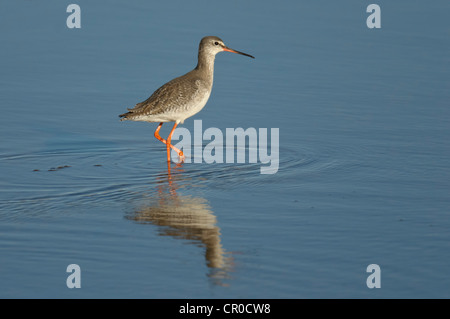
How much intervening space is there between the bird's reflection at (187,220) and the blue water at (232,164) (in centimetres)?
3

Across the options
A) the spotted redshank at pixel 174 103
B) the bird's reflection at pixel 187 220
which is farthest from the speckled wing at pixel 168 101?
the bird's reflection at pixel 187 220

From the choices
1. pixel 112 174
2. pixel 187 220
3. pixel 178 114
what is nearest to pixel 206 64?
pixel 178 114

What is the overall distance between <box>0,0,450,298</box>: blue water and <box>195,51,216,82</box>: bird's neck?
77cm

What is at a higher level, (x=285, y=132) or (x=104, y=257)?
(x=285, y=132)

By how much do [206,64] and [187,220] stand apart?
441cm

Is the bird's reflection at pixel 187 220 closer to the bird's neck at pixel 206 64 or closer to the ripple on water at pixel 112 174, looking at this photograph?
the ripple on water at pixel 112 174

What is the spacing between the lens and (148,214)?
839 centimetres

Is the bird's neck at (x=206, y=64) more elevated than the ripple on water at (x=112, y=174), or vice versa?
the bird's neck at (x=206, y=64)

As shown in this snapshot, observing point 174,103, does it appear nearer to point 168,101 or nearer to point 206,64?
point 168,101

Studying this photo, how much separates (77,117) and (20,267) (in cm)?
548

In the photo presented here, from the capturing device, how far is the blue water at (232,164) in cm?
695

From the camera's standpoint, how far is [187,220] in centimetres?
821
